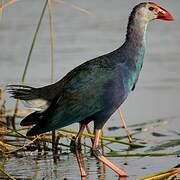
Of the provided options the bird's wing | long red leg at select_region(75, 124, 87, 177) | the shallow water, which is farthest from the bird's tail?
the shallow water

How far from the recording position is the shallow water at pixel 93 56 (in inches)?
268

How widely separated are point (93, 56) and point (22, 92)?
4553mm

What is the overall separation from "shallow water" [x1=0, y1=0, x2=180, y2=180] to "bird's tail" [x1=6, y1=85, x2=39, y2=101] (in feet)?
2.08

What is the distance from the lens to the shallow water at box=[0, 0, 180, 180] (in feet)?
22.3

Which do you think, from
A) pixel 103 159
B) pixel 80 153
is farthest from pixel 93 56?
pixel 103 159

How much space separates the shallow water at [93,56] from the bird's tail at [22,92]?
2.08 ft

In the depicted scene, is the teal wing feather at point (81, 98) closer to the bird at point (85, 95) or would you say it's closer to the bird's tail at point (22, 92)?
the bird at point (85, 95)

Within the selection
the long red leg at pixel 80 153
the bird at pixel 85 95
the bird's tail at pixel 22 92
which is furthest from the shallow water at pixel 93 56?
the bird's tail at pixel 22 92

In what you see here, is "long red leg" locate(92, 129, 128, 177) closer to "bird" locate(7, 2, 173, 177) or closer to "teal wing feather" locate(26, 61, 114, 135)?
"bird" locate(7, 2, 173, 177)

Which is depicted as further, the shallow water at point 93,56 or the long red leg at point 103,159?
the shallow water at point 93,56

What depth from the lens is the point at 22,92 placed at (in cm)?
635

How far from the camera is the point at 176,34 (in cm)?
1220

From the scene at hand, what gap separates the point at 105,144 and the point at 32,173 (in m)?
0.93

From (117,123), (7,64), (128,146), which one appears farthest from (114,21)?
(128,146)
